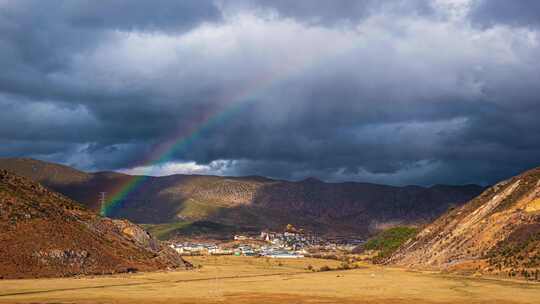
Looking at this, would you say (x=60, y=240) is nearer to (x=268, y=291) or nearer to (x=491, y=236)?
(x=268, y=291)

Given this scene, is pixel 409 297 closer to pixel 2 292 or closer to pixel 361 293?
pixel 361 293

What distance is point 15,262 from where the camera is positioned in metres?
98.8

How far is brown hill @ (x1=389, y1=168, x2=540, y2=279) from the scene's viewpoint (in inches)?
4392

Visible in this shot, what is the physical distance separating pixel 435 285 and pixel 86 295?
47.7 meters

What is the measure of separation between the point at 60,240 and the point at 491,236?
80.9 meters

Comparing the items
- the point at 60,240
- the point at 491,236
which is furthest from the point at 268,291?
the point at 491,236

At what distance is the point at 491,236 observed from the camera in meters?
123

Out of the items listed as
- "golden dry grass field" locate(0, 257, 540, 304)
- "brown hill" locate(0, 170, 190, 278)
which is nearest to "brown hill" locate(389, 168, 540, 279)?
"golden dry grass field" locate(0, 257, 540, 304)

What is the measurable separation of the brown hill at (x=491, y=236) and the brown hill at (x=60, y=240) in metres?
56.1

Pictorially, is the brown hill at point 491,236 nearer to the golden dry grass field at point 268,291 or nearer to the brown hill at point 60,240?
the golden dry grass field at point 268,291

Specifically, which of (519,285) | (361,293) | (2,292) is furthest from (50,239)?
(519,285)

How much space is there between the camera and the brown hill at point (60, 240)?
4033 inches

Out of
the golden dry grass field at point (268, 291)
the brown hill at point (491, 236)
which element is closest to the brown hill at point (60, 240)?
the golden dry grass field at point (268, 291)

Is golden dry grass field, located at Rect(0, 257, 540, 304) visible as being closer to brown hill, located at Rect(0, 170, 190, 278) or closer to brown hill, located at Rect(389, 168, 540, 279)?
brown hill, located at Rect(0, 170, 190, 278)
